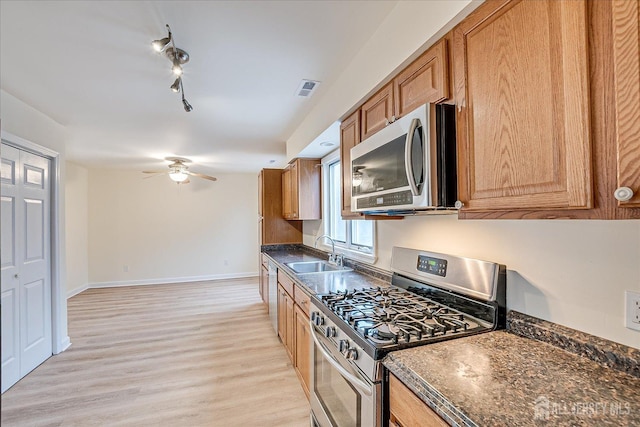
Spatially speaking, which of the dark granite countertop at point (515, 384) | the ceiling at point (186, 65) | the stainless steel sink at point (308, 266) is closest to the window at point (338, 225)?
the stainless steel sink at point (308, 266)

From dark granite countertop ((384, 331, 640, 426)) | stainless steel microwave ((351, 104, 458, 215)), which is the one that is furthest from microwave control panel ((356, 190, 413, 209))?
dark granite countertop ((384, 331, 640, 426))

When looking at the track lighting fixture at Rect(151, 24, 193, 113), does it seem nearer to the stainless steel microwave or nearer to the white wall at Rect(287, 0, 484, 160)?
the white wall at Rect(287, 0, 484, 160)

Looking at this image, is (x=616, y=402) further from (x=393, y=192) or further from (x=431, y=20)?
(x=431, y=20)

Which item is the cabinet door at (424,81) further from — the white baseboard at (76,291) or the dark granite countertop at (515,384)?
the white baseboard at (76,291)

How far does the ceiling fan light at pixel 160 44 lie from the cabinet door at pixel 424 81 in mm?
1294

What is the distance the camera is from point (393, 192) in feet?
5.21

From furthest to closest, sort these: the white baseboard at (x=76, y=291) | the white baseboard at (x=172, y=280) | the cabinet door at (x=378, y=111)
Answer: the white baseboard at (x=172, y=280), the white baseboard at (x=76, y=291), the cabinet door at (x=378, y=111)

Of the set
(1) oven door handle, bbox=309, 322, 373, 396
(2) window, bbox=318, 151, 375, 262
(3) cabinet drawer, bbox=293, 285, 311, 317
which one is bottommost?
(1) oven door handle, bbox=309, 322, 373, 396

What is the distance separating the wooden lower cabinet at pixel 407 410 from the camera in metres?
1.03

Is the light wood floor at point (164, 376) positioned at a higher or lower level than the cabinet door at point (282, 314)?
lower

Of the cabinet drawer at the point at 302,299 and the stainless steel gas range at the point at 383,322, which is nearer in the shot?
the stainless steel gas range at the point at 383,322

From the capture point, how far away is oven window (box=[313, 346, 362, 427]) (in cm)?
146

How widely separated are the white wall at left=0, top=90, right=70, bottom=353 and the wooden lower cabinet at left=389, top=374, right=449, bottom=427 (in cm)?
335

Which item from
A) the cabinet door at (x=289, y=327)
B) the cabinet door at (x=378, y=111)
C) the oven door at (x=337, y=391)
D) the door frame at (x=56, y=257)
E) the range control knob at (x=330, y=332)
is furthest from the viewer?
the door frame at (x=56, y=257)
